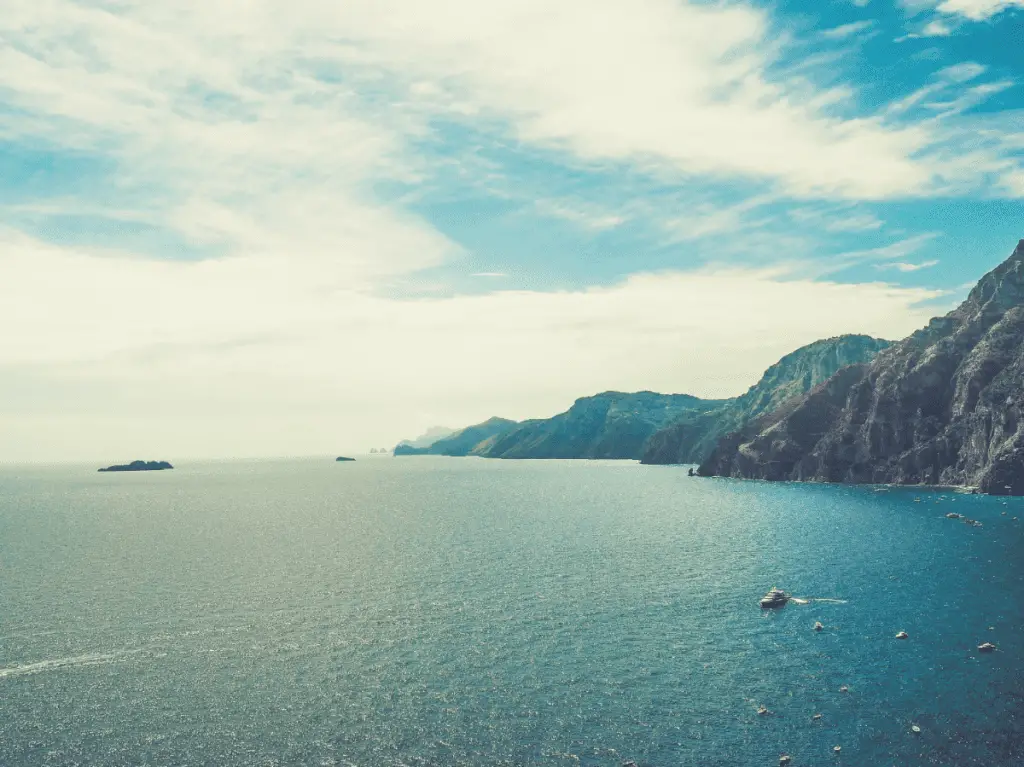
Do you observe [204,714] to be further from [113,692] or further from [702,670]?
[702,670]

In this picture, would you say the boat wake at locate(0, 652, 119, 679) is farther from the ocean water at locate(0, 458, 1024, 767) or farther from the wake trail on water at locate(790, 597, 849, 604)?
the wake trail on water at locate(790, 597, 849, 604)

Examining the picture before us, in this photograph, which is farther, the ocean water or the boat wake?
the boat wake

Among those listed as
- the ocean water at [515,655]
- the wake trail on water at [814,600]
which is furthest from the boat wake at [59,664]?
the wake trail on water at [814,600]

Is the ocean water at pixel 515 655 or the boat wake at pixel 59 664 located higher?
the boat wake at pixel 59 664

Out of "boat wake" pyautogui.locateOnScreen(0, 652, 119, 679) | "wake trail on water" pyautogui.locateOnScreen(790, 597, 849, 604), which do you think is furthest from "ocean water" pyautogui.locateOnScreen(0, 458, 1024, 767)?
"wake trail on water" pyautogui.locateOnScreen(790, 597, 849, 604)

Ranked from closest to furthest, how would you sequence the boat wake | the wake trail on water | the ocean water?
the ocean water < the boat wake < the wake trail on water

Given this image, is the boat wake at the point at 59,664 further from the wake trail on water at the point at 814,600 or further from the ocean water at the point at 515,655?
the wake trail on water at the point at 814,600

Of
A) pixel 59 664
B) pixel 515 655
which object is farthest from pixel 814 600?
pixel 59 664

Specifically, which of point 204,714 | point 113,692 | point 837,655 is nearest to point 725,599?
point 837,655

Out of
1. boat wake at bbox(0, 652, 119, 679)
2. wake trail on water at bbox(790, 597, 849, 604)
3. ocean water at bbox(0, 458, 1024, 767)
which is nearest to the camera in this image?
ocean water at bbox(0, 458, 1024, 767)
